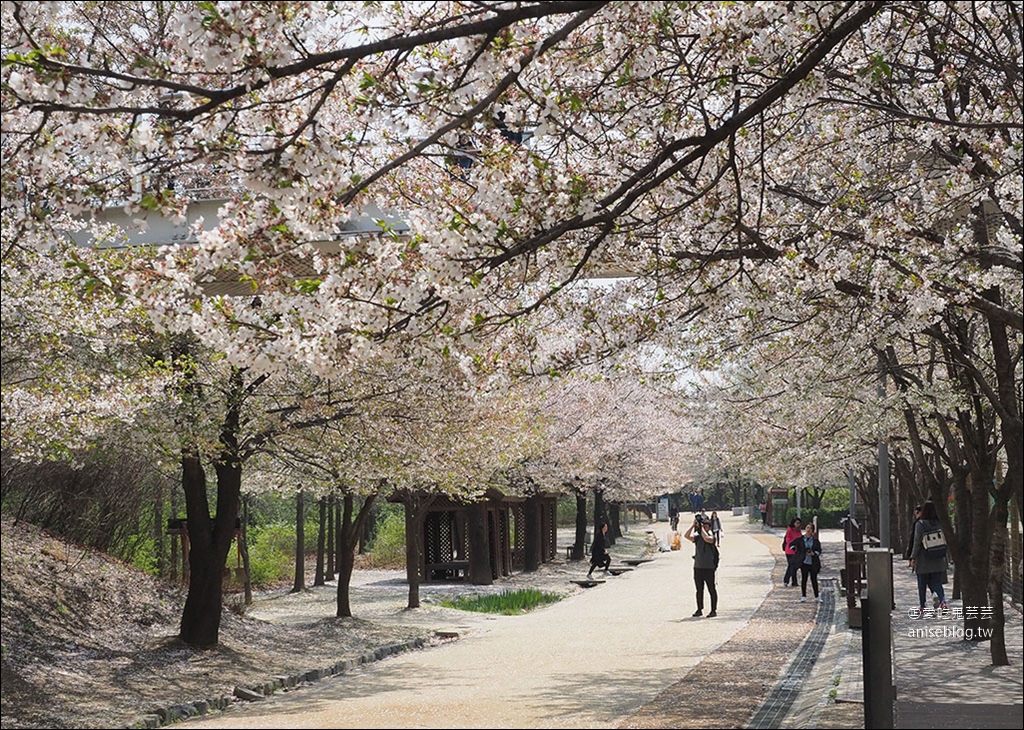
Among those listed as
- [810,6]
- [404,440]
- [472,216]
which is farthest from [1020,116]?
[404,440]

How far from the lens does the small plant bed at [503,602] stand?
25850mm

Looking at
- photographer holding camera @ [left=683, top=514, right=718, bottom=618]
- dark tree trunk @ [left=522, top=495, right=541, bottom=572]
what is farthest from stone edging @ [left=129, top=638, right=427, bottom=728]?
dark tree trunk @ [left=522, top=495, right=541, bottom=572]

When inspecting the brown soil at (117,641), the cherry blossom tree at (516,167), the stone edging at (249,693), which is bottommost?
the stone edging at (249,693)

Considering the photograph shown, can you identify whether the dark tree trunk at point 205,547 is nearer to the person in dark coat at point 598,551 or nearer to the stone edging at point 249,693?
the stone edging at point 249,693

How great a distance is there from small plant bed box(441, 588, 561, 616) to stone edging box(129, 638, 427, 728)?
7307mm

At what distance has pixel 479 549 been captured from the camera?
32.1m

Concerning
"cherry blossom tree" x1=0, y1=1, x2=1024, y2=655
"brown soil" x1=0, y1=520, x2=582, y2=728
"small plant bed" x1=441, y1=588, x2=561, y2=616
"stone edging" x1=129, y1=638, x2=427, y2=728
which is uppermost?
"cherry blossom tree" x1=0, y1=1, x2=1024, y2=655

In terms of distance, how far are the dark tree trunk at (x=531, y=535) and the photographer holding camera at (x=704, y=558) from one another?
15.5 m

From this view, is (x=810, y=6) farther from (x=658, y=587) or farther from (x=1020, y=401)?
(x=658, y=587)

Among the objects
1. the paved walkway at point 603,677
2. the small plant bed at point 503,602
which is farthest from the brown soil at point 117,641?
the small plant bed at point 503,602

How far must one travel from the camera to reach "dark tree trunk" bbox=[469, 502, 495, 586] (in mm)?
32125

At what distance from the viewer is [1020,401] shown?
14531mm

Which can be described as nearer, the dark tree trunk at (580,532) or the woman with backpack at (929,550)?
the woman with backpack at (929,550)

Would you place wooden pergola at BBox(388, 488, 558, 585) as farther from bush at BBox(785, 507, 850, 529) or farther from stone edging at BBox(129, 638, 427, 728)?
bush at BBox(785, 507, 850, 529)
